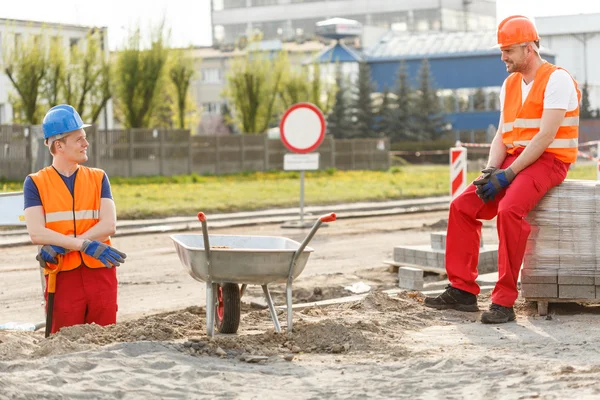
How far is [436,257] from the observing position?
11.5 m

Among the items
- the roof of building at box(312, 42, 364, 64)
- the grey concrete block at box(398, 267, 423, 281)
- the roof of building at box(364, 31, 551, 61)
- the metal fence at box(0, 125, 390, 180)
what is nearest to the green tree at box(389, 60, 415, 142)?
the roof of building at box(364, 31, 551, 61)

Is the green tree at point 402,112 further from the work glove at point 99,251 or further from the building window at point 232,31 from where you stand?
the work glove at point 99,251

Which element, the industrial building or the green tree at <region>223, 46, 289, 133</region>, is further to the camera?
the industrial building

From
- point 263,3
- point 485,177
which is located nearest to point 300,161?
point 485,177

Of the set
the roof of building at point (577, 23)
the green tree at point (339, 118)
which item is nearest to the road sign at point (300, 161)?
the green tree at point (339, 118)

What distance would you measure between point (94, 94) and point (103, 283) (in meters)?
40.0

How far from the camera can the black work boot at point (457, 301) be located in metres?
8.54

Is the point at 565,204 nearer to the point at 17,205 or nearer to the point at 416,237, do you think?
the point at 17,205

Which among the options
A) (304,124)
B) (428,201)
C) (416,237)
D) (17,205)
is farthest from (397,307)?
(428,201)

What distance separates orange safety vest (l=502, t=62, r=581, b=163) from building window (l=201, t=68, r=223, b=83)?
8995cm

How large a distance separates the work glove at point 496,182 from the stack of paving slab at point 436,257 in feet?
10.7

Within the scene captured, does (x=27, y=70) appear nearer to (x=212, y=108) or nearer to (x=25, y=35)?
(x=25, y=35)

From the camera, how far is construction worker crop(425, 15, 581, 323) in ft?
26.2

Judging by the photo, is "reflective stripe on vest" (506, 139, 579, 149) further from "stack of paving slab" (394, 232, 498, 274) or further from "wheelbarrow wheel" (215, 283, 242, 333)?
"stack of paving slab" (394, 232, 498, 274)
